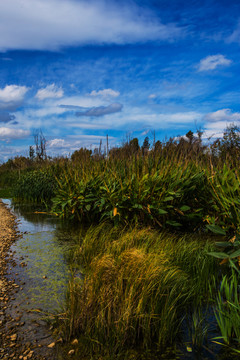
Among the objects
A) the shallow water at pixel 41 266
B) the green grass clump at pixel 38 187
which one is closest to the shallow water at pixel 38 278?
the shallow water at pixel 41 266

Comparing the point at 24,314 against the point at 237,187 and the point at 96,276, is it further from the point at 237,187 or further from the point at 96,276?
the point at 237,187

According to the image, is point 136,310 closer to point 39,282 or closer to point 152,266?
point 152,266

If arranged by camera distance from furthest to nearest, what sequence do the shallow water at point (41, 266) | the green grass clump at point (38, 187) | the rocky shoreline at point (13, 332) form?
1. the green grass clump at point (38, 187)
2. the shallow water at point (41, 266)
3. the rocky shoreline at point (13, 332)

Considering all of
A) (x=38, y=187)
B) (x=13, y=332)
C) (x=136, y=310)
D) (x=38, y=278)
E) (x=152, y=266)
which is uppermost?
(x=38, y=187)

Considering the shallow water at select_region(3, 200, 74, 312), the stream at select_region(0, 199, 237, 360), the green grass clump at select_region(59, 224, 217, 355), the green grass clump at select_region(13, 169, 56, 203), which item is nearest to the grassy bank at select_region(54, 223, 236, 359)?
the green grass clump at select_region(59, 224, 217, 355)

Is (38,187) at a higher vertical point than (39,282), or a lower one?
higher

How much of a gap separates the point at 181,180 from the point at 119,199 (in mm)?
1235

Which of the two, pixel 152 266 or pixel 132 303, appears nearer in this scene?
pixel 132 303

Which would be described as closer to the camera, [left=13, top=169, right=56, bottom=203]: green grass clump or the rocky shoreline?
the rocky shoreline

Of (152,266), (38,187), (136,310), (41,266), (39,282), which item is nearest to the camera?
(136,310)

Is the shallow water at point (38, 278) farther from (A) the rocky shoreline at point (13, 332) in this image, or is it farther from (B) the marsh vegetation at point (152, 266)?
(B) the marsh vegetation at point (152, 266)

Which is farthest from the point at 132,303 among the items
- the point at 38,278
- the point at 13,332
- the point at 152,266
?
the point at 38,278

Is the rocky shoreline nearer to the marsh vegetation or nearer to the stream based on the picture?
the stream

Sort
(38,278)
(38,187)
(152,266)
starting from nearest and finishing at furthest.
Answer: (152,266) → (38,278) → (38,187)
